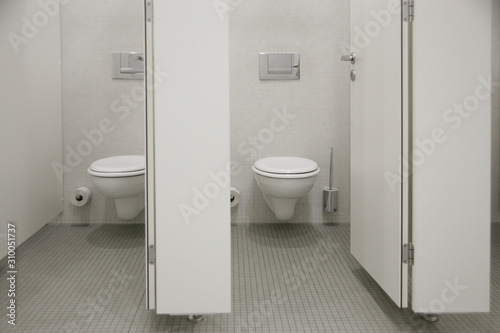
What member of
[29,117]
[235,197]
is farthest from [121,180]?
[235,197]

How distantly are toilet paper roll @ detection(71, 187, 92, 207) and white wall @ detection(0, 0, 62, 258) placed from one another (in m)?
0.11

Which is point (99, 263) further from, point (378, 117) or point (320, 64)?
point (320, 64)

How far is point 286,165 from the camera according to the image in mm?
2961

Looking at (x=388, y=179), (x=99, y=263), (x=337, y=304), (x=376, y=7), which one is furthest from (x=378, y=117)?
(x=99, y=263)

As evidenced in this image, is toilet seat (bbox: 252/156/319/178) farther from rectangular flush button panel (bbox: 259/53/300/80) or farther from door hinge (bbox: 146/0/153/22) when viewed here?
door hinge (bbox: 146/0/153/22)

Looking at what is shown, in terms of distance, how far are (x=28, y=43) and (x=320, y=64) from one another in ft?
6.17

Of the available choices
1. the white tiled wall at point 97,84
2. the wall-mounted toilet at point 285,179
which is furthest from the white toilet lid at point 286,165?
the white tiled wall at point 97,84

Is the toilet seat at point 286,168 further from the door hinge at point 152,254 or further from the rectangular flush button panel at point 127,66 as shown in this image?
the door hinge at point 152,254

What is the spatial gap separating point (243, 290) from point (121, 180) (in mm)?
1038

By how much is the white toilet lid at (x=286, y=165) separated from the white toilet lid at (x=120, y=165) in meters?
0.73

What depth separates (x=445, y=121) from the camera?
1.64 metres

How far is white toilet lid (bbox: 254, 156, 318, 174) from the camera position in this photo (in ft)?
8.95

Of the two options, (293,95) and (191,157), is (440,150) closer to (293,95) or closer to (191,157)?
(191,157)

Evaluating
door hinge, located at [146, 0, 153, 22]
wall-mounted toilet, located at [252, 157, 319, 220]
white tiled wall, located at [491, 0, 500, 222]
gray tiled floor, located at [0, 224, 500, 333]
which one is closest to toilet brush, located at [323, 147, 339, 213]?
gray tiled floor, located at [0, 224, 500, 333]
